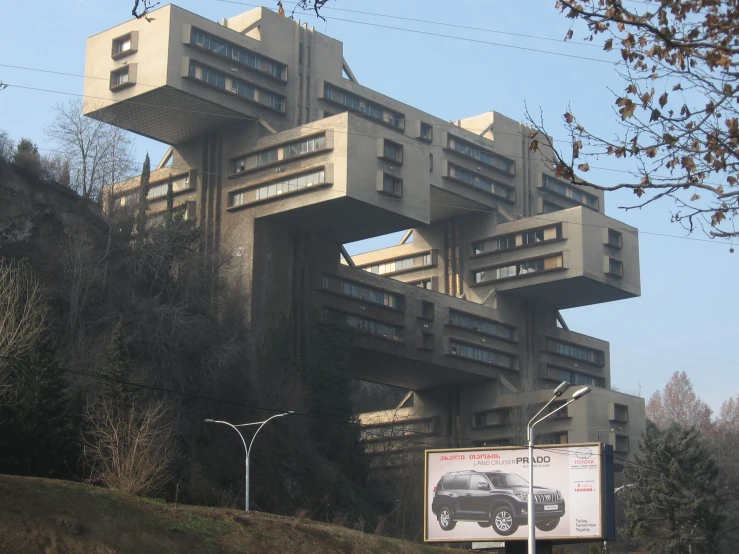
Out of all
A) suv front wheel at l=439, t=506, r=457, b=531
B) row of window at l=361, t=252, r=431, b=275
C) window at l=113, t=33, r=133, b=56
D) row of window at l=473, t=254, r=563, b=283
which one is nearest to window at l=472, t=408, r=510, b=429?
row of window at l=473, t=254, r=563, b=283

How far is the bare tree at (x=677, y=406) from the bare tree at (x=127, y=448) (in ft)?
340

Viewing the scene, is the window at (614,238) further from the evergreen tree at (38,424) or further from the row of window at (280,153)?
the evergreen tree at (38,424)

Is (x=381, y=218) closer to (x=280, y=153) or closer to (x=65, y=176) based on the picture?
(x=280, y=153)

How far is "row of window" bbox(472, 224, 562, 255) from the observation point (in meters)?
104

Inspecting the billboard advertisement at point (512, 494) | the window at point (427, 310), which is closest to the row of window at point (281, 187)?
the window at point (427, 310)

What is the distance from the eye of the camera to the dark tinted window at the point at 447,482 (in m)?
45.0

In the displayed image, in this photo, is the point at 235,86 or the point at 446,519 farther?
the point at 235,86

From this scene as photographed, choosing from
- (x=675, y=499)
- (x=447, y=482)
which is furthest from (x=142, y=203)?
(x=447, y=482)

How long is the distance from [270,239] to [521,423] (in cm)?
3017

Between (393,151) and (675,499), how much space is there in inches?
1400

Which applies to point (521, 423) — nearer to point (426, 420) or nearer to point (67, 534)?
point (426, 420)

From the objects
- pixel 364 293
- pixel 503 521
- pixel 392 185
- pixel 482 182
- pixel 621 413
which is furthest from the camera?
pixel 482 182

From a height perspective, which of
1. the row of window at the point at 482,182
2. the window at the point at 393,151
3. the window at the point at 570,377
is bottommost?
the window at the point at 570,377

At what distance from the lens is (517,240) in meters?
106
